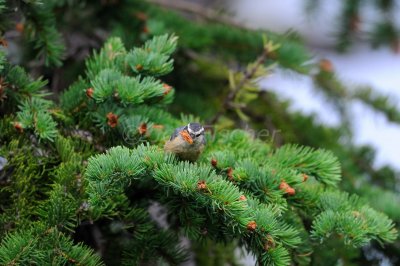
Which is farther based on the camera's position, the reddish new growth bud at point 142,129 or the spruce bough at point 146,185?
the reddish new growth bud at point 142,129

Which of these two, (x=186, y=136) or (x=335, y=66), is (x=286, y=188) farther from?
(x=335, y=66)

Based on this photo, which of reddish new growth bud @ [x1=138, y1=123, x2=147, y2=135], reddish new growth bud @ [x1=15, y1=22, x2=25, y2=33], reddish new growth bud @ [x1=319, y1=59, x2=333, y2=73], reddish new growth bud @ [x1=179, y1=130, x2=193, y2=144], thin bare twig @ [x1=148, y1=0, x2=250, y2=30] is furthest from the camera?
thin bare twig @ [x1=148, y1=0, x2=250, y2=30]

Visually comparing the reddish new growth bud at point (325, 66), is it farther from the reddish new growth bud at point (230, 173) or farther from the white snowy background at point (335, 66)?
the reddish new growth bud at point (230, 173)

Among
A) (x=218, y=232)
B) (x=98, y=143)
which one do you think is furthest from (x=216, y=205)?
(x=98, y=143)

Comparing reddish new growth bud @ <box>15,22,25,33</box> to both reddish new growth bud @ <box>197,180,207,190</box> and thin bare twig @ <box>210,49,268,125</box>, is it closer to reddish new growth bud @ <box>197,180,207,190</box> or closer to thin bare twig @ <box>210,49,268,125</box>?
thin bare twig @ <box>210,49,268,125</box>

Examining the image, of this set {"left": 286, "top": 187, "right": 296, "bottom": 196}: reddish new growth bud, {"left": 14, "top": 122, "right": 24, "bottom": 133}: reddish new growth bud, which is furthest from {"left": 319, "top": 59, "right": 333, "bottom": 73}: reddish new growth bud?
{"left": 14, "top": 122, "right": 24, "bottom": 133}: reddish new growth bud

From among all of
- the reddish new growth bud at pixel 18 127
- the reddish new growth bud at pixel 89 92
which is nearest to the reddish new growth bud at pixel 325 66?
the reddish new growth bud at pixel 89 92
